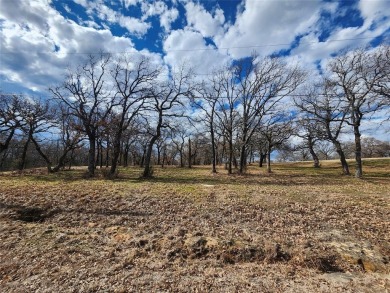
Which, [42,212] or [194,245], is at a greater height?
[42,212]

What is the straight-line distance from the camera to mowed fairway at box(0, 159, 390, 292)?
4848 mm

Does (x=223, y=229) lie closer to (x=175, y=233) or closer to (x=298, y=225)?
(x=175, y=233)

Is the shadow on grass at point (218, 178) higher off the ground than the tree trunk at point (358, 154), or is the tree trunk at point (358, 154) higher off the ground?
the tree trunk at point (358, 154)

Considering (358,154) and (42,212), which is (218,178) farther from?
(42,212)

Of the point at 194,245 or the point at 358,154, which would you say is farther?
the point at 358,154

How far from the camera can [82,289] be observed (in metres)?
4.65

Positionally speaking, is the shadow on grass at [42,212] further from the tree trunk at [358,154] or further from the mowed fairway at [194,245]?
the tree trunk at [358,154]

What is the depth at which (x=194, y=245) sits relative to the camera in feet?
20.6

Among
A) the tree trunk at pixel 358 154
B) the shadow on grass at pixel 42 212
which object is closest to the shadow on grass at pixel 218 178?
the tree trunk at pixel 358 154

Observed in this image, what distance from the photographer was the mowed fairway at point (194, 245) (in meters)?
4.85

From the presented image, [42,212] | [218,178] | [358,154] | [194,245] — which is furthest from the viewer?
[218,178]

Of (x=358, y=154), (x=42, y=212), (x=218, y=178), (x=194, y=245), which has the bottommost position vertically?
(x=194, y=245)

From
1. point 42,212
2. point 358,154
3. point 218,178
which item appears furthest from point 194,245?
point 358,154

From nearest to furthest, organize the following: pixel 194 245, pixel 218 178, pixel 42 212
A: pixel 194 245
pixel 42 212
pixel 218 178
